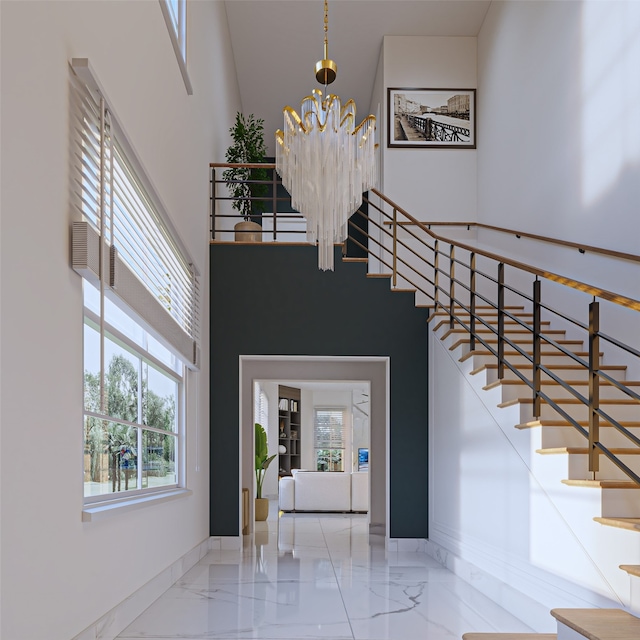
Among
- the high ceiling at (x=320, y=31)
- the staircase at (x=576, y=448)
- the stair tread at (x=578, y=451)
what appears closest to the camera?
the staircase at (x=576, y=448)

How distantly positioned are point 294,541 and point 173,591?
3256 millimetres

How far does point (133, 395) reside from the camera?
4.74 metres

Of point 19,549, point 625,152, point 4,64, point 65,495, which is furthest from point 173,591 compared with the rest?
point 625,152

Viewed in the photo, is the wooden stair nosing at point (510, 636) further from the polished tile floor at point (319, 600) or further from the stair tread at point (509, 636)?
the polished tile floor at point (319, 600)

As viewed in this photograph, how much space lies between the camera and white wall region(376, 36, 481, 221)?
31.4 ft

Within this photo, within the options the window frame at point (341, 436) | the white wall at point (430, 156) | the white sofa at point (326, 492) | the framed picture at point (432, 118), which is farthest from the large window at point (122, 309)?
the window frame at point (341, 436)

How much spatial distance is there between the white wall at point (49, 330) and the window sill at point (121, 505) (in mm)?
53

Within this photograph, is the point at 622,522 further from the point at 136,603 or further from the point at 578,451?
the point at 136,603

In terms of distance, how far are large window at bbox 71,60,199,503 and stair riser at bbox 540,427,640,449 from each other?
2.41 metres

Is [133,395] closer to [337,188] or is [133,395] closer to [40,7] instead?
[337,188]

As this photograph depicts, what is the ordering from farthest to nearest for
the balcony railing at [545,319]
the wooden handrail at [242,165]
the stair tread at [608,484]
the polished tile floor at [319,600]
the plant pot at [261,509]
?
the plant pot at [261,509], the wooden handrail at [242,165], the polished tile floor at [319,600], the balcony railing at [545,319], the stair tread at [608,484]

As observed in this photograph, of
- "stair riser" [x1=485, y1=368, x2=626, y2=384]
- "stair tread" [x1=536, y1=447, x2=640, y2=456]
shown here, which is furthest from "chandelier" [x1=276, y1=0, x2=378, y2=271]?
"stair tread" [x1=536, y1=447, x2=640, y2=456]

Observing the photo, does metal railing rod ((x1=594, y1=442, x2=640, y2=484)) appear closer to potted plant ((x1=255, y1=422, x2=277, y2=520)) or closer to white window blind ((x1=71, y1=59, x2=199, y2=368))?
white window blind ((x1=71, y1=59, x2=199, y2=368))

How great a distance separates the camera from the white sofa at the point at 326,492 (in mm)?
12273
